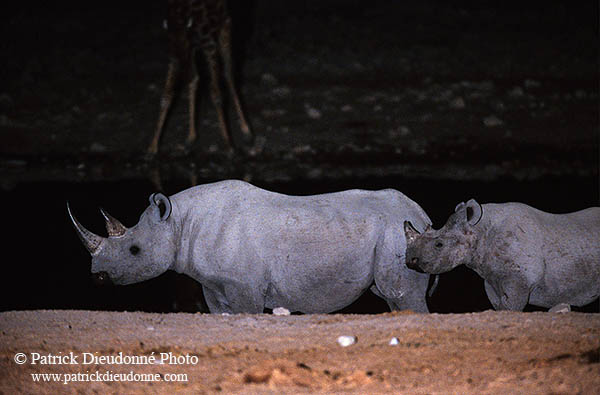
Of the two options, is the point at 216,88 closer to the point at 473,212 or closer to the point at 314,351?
the point at 473,212

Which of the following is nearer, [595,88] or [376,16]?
[595,88]

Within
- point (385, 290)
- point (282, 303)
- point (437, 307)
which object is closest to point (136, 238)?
point (282, 303)

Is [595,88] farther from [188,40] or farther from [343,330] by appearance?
[343,330]

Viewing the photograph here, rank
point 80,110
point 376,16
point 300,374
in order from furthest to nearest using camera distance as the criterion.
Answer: point 376,16 → point 80,110 → point 300,374

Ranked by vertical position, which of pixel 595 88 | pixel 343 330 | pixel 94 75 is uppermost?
pixel 343 330

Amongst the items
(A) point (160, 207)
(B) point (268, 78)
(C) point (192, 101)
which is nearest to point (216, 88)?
(C) point (192, 101)

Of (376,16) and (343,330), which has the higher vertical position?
(343,330)

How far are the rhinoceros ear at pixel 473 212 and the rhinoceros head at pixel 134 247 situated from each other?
5.79 ft

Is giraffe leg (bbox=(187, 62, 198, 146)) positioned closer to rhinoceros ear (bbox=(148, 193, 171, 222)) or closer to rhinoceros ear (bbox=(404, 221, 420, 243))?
rhinoceros ear (bbox=(148, 193, 171, 222))

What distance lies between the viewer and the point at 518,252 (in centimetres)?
548

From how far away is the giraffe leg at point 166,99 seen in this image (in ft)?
32.7

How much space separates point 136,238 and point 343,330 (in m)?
1.65

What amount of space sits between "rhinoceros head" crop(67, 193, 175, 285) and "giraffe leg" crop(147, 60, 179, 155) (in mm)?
4465

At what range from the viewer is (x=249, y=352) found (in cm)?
429
